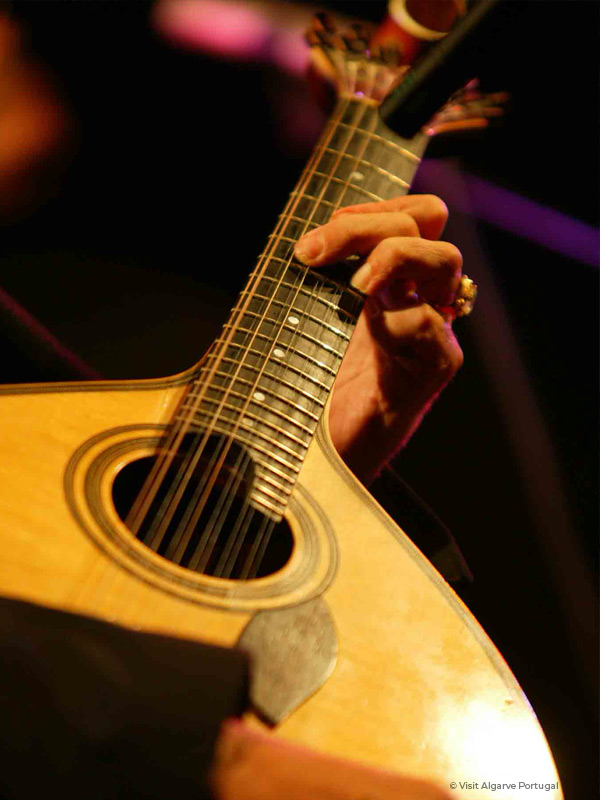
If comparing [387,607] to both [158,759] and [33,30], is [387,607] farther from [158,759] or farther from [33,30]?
[33,30]

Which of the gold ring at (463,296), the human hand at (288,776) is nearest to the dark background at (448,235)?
the gold ring at (463,296)

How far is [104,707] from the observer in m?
0.47

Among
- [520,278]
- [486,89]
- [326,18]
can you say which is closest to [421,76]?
[326,18]

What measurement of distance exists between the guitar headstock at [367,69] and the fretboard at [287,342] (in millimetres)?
155

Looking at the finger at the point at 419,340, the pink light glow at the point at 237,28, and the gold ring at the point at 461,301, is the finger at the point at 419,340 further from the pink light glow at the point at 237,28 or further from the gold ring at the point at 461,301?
the pink light glow at the point at 237,28

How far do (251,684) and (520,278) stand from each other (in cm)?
166

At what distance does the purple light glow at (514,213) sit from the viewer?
6.06ft

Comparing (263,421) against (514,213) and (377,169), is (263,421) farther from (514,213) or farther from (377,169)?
(514,213)

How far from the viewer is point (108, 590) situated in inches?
23.1

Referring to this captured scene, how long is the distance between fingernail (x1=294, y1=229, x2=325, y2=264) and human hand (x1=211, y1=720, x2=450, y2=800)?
0.64m

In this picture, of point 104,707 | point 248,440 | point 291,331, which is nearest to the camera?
point 104,707

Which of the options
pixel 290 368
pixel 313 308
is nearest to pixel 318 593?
pixel 290 368

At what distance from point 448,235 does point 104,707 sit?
174 centimetres

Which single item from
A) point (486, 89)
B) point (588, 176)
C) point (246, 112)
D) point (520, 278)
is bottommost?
point (520, 278)
